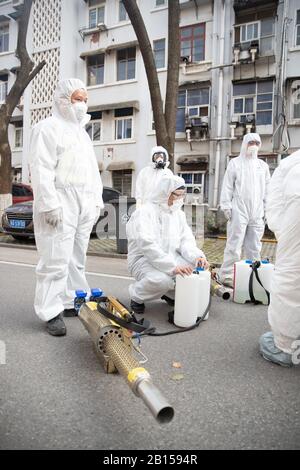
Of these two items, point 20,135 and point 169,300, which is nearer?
point 169,300

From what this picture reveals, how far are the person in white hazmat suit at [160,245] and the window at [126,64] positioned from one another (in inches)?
646

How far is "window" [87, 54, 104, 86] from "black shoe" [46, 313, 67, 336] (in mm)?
18392

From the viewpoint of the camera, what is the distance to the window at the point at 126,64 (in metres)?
18.6

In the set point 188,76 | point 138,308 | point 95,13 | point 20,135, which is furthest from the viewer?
point 20,135

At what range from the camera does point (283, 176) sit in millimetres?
2682

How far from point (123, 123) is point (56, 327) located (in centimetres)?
1697

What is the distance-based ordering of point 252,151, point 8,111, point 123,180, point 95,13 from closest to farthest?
point 252,151 → point 8,111 → point 123,180 → point 95,13

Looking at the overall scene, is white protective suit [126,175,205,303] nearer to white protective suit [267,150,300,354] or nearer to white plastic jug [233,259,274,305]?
white plastic jug [233,259,274,305]

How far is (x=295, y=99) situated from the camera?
1526 cm

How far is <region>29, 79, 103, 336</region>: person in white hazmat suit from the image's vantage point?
3.11 m

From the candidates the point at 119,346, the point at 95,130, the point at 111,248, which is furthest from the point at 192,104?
the point at 119,346

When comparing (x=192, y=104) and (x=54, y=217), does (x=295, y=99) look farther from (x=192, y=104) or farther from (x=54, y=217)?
(x=54, y=217)
